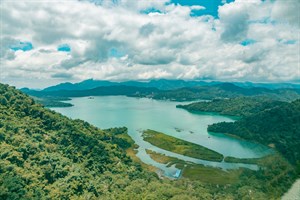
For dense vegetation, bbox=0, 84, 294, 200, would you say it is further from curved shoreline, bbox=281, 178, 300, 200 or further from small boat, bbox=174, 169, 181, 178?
small boat, bbox=174, 169, 181, 178

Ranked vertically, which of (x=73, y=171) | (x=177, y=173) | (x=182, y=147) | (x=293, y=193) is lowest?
(x=293, y=193)

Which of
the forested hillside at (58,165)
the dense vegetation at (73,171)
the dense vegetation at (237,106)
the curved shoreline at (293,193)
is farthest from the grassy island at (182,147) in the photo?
the dense vegetation at (237,106)

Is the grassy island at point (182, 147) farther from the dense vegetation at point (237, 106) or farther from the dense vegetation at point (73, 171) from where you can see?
the dense vegetation at point (237, 106)

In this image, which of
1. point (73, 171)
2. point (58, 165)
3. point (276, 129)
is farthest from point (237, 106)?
point (58, 165)

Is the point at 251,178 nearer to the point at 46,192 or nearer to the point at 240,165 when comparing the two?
the point at 240,165

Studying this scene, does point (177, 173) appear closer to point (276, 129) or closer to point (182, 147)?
point (182, 147)

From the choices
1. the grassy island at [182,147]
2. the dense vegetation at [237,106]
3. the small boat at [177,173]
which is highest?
the dense vegetation at [237,106]

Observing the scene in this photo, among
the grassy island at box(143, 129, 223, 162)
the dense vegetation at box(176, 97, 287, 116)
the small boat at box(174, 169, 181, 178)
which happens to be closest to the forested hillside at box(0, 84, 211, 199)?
the small boat at box(174, 169, 181, 178)
